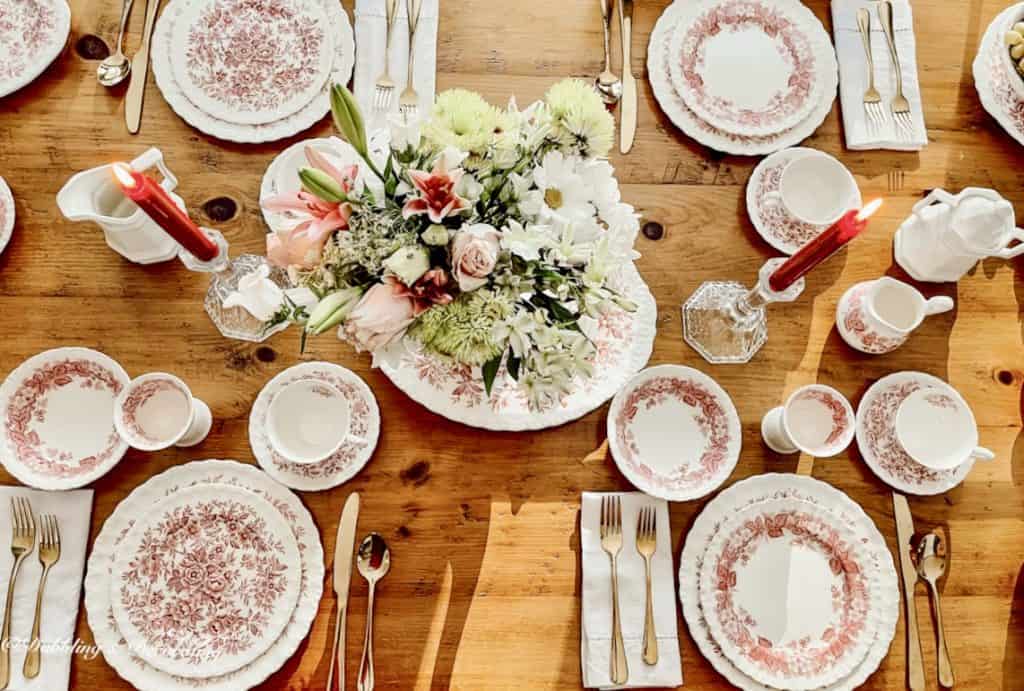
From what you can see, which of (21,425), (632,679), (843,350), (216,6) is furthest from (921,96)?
(21,425)

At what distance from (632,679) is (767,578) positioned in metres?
0.26

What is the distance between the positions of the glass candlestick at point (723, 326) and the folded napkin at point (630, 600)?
0.27 meters

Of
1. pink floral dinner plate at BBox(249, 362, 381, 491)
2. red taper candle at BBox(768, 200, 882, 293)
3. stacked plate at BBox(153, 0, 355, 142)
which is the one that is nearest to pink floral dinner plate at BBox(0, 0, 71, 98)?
stacked plate at BBox(153, 0, 355, 142)

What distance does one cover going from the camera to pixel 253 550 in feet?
3.84

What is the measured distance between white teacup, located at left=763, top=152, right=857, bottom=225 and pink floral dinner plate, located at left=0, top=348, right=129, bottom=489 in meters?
1.10

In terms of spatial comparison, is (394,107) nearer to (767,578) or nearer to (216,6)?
(216,6)

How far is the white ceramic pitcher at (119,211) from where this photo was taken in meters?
1.09

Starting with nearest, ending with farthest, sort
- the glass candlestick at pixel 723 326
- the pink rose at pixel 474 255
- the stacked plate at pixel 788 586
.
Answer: the pink rose at pixel 474 255, the stacked plate at pixel 788 586, the glass candlestick at pixel 723 326

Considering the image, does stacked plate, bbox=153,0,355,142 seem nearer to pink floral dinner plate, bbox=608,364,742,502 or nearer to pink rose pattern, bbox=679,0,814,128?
pink rose pattern, bbox=679,0,814,128

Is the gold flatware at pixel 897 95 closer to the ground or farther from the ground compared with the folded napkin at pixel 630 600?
farther from the ground

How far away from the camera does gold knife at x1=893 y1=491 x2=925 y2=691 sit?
1.22m

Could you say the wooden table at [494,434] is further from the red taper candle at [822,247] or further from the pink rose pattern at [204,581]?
the red taper candle at [822,247]

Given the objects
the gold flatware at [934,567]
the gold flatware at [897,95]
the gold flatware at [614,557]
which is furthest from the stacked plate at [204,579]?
the gold flatware at [897,95]

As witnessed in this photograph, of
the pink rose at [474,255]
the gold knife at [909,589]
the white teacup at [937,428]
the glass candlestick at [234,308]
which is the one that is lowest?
the gold knife at [909,589]
